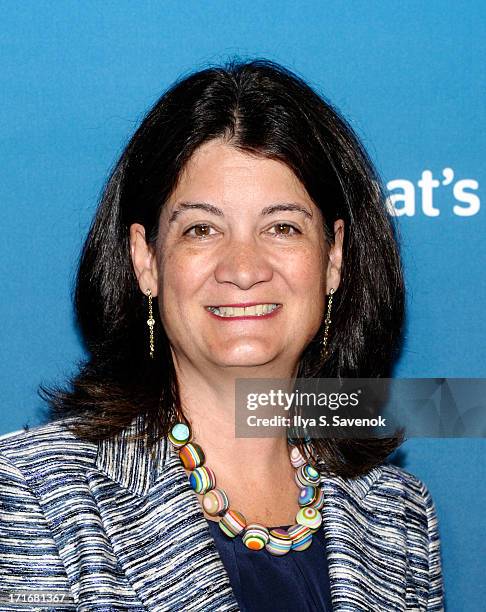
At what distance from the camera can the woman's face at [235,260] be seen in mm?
1750

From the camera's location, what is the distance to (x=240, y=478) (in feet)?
6.17

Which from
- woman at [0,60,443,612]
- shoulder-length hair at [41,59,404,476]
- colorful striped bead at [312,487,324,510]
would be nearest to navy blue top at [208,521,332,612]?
woman at [0,60,443,612]

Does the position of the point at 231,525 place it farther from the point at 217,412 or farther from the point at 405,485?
the point at 405,485

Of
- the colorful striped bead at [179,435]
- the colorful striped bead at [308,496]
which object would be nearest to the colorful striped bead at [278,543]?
the colorful striped bead at [308,496]

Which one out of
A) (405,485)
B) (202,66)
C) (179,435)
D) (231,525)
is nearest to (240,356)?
(179,435)

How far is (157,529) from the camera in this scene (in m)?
1.67

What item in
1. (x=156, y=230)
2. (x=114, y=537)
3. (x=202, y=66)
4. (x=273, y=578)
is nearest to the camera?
(x=114, y=537)

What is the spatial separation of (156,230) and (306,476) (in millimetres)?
540

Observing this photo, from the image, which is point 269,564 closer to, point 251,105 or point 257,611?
point 257,611

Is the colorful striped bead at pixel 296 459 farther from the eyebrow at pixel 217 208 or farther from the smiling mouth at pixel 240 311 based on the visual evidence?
the eyebrow at pixel 217 208

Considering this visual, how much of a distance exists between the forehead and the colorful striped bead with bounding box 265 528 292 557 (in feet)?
1.89

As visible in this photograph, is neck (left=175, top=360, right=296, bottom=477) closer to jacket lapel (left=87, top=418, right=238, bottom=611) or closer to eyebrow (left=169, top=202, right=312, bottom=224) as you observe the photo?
jacket lapel (left=87, top=418, right=238, bottom=611)

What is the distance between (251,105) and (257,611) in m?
0.87

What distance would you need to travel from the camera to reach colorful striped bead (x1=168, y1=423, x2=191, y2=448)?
1.81 meters
